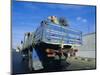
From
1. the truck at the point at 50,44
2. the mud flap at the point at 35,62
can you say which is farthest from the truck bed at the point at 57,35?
the mud flap at the point at 35,62

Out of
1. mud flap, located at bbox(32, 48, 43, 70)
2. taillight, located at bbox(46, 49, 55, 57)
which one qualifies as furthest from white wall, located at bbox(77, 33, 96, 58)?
mud flap, located at bbox(32, 48, 43, 70)

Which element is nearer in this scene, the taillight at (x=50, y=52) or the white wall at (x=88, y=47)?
the taillight at (x=50, y=52)

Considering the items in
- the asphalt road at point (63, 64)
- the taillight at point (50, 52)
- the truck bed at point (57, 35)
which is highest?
the truck bed at point (57, 35)

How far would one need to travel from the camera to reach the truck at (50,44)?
7.90ft

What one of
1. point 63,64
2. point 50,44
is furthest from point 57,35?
point 63,64

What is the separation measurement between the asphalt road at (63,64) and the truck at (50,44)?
1.8 inches

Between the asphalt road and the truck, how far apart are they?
0.05 meters

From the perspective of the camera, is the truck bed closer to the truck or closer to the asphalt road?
the truck

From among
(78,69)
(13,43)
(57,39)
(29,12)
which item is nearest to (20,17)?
(29,12)

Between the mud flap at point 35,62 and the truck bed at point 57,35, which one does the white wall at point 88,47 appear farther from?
the mud flap at point 35,62

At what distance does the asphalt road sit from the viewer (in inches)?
92.7

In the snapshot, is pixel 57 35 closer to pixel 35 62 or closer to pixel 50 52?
pixel 50 52

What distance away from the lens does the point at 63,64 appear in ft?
8.27
